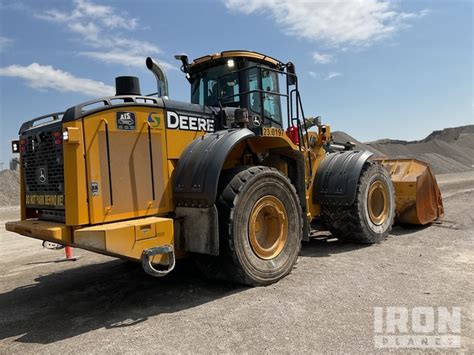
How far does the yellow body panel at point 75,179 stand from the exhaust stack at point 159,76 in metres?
1.51

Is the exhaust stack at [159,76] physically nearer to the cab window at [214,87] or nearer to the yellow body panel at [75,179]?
the cab window at [214,87]

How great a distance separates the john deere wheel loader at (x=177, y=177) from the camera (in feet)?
13.5

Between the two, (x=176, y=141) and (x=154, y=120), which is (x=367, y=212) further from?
(x=154, y=120)

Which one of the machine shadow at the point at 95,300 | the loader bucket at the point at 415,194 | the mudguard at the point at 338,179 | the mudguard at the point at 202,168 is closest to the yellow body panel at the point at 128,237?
the mudguard at the point at 202,168

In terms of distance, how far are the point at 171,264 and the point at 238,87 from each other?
9.60 feet

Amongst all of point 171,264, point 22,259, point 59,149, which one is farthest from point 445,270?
point 22,259

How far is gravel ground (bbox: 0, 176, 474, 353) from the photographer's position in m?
3.49

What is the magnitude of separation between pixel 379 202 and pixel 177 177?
4516 millimetres

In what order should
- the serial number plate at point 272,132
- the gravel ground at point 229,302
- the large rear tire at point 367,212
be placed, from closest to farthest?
the gravel ground at point 229,302 → the serial number plate at point 272,132 → the large rear tire at point 367,212

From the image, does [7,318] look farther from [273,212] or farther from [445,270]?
[445,270]

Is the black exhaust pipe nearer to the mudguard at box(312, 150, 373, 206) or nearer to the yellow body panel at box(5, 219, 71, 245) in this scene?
the yellow body panel at box(5, 219, 71, 245)

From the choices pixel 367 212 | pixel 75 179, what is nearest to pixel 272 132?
pixel 367 212

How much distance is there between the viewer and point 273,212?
17.2 ft

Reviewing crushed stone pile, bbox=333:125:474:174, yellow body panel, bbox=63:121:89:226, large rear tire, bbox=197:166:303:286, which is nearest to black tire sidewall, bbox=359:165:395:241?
large rear tire, bbox=197:166:303:286
